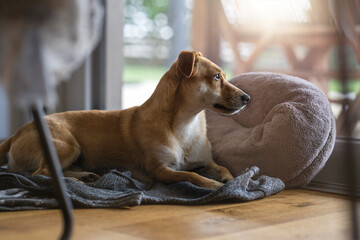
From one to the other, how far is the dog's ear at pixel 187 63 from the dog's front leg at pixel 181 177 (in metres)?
0.42

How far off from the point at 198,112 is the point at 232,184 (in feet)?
1.50

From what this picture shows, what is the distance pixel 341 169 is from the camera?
7.68 feet

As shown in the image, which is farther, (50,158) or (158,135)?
(158,135)

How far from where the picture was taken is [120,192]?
197 cm

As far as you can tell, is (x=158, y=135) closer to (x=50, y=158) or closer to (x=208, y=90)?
(x=208, y=90)

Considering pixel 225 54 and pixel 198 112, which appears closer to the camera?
pixel 198 112

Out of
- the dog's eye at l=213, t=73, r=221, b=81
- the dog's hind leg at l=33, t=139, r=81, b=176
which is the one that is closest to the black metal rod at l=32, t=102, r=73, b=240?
the dog's hind leg at l=33, t=139, r=81, b=176

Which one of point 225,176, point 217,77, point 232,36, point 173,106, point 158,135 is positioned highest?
point 232,36

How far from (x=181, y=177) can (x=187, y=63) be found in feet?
1.60

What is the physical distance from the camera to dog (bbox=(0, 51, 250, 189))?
2.22 metres

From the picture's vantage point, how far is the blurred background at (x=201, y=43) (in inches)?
135

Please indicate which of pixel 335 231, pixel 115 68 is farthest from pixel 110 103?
pixel 335 231

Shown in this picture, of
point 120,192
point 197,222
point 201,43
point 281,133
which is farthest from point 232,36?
point 197,222

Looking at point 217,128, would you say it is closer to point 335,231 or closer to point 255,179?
point 255,179
